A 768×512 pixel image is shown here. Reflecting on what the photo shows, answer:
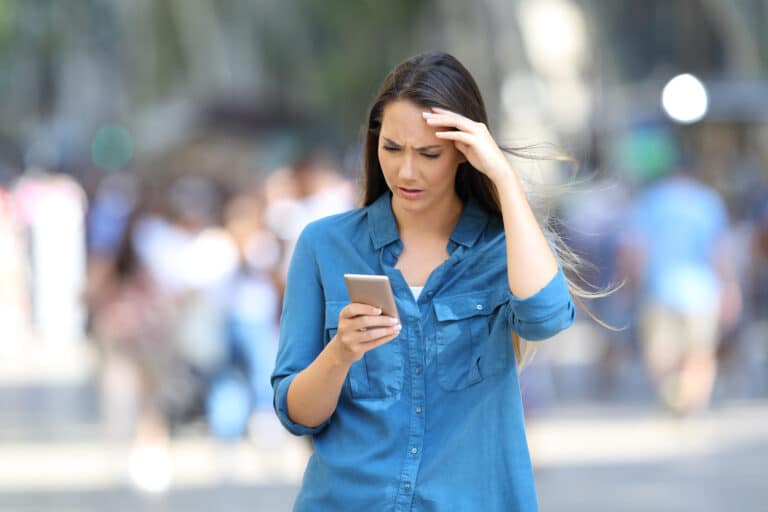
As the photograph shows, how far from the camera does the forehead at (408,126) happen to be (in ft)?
10.4

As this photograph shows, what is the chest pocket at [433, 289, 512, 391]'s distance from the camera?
3.21 metres

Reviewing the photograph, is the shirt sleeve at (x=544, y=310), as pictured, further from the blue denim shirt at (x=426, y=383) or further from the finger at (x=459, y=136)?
the finger at (x=459, y=136)

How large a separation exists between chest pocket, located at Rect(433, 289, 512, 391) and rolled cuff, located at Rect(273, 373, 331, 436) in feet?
0.91

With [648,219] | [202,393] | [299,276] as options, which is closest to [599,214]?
[648,219]

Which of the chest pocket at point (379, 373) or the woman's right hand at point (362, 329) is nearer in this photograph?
the woman's right hand at point (362, 329)

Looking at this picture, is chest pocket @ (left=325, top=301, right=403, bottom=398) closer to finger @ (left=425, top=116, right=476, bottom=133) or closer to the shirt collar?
the shirt collar

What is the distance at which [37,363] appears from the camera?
17.0 metres

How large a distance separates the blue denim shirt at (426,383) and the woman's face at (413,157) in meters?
0.11

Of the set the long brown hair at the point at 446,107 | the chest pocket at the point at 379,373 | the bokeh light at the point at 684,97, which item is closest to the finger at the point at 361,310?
the chest pocket at the point at 379,373

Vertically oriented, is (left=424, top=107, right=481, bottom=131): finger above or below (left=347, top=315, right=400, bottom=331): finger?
above

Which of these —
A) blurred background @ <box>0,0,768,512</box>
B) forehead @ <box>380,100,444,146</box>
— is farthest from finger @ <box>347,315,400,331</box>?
blurred background @ <box>0,0,768,512</box>

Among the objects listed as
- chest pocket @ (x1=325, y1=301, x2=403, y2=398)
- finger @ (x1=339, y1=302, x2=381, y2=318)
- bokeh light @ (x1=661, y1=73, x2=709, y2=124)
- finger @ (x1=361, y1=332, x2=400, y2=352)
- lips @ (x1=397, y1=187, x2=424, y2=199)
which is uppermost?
bokeh light @ (x1=661, y1=73, x2=709, y2=124)

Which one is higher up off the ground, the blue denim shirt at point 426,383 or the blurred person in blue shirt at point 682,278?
the blue denim shirt at point 426,383

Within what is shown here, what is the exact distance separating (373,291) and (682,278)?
8.01m
